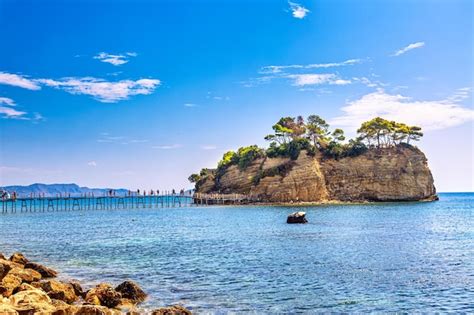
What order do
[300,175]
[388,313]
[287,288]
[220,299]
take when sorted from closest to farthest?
[388,313]
[220,299]
[287,288]
[300,175]

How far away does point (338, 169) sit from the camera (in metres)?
114

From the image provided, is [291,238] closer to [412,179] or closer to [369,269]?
[369,269]

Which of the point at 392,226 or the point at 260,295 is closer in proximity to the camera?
the point at 260,295

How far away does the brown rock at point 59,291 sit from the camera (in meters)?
17.3

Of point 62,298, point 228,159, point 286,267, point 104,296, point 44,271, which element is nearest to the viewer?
point 104,296

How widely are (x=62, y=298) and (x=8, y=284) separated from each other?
2162 millimetres

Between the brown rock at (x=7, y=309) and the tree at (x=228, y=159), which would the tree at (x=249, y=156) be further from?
the brown rock at (x=7, y=309)

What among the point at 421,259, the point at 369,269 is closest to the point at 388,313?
the point at 369,269

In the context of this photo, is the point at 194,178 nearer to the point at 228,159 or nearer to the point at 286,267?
the point at 228,159

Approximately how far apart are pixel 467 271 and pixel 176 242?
23530 millimetres

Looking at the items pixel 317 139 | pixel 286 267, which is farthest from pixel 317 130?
pixel 286 267

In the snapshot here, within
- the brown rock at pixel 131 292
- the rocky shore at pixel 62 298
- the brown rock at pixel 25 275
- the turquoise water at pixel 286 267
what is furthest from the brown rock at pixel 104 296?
the brown rock at pixel 25 275

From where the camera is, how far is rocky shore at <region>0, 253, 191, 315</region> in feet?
43.5

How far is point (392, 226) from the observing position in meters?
49.6
